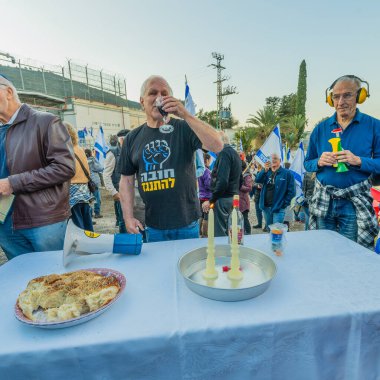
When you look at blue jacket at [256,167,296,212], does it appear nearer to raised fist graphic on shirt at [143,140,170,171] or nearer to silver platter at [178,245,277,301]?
raised fist graphic on shirt at [143,140,170,171]

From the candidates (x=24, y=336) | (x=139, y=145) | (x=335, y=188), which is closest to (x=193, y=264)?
(x=24, y=336)

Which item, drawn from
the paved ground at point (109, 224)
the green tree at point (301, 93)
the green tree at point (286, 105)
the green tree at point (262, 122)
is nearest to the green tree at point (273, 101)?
the green tree at point (286, 105)

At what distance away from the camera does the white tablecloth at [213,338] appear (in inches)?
32.6

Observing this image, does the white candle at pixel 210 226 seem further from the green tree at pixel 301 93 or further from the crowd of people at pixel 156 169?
the green tree at pixel 301 93

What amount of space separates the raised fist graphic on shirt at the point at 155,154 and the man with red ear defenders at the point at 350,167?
54.4 inches

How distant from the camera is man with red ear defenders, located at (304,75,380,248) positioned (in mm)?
2021

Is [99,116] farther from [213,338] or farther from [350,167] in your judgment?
[213,338]

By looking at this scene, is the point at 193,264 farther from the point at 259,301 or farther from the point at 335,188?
the point at 335,188

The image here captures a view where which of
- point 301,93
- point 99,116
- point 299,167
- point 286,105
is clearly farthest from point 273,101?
point 299,167

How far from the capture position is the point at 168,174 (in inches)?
78.4

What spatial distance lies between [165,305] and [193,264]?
0.35m

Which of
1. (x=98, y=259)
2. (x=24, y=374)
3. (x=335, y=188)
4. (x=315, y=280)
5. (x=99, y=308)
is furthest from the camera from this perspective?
(x=335, y=188)

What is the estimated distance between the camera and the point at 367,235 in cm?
205

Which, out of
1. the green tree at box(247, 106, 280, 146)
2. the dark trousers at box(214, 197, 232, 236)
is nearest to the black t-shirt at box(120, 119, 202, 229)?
the dark trousers at box(214, 197, 232, 236)
